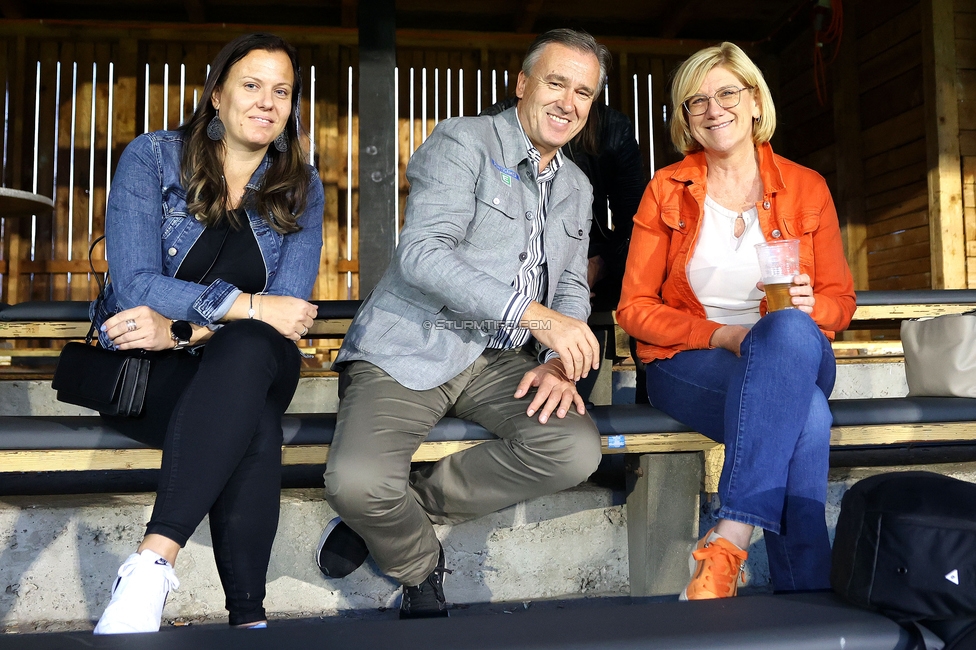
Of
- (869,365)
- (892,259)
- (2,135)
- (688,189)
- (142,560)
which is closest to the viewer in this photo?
(142,560)

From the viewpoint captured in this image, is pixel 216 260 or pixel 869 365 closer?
pixel 216 260

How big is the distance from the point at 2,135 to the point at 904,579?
722cm

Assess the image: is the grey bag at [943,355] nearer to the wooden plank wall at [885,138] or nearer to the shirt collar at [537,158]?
the shirt collar at [537,158]

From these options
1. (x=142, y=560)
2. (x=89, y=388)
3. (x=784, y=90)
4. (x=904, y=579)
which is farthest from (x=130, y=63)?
(x=904, y=579)

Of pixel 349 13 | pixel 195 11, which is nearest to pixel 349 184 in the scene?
pixel 349 13

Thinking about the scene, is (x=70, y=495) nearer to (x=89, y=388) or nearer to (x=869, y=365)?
(x=89, y=388)

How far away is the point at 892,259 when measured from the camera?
18.1ft

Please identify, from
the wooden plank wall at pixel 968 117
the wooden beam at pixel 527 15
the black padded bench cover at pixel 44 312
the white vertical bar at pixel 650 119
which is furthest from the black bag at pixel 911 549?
the white vertical bar at pixel 650 119

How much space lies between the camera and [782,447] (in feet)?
5.11

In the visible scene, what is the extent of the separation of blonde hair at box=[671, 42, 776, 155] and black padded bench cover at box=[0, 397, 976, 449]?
0.72 m

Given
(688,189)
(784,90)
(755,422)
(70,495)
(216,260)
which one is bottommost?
(70,495)

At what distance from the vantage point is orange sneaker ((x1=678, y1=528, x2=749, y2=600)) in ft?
4.84

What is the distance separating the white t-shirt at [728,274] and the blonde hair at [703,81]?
0.25 m

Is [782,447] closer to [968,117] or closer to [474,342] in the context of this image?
[474,342]
